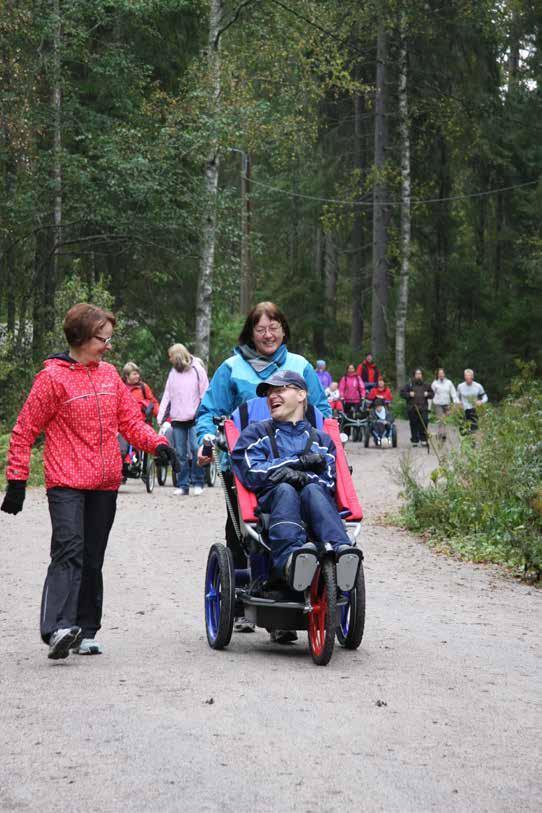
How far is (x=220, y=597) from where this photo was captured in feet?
25.2

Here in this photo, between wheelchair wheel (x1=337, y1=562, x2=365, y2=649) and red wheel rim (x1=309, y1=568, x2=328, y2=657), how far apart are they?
21 centimetres

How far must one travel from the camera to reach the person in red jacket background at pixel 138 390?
69.2 feet

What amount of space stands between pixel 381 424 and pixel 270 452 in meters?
26.7

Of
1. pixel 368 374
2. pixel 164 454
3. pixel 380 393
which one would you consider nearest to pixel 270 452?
pixel 164 454

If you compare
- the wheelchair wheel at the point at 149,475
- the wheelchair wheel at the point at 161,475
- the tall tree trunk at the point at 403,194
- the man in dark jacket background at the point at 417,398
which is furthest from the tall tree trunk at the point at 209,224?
the tall tree trunk at the point at 403,194

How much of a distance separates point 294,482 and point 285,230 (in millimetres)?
53133

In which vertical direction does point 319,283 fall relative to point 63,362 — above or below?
above

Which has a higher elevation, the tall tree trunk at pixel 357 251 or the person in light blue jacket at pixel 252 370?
the tall tree trunk at pixel 357 251

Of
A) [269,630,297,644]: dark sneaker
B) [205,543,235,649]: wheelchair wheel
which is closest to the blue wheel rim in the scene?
[205,543,235,649]: wheelchair wheel

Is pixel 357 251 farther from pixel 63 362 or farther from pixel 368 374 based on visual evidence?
pixel 63 362

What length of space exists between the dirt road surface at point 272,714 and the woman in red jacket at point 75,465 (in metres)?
0.29

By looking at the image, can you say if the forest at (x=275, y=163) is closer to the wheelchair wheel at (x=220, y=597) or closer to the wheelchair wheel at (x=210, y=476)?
the wheelchair wheel at (x=210, y=476)

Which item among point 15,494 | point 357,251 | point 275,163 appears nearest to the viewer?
point 15,494

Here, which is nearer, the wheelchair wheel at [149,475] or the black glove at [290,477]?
the black glove at [290,477]
